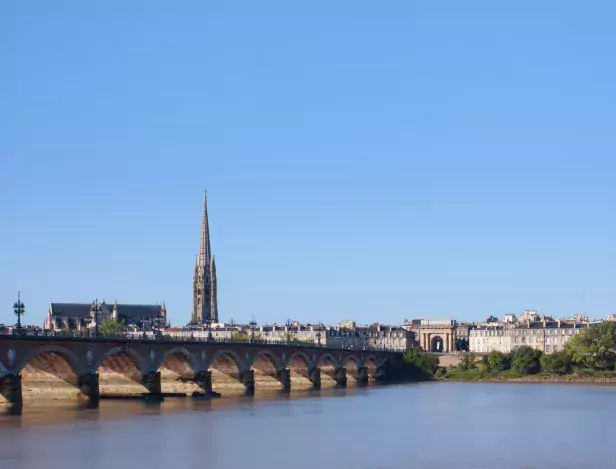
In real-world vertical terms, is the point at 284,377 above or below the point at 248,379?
below

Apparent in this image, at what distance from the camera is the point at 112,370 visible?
401 feet

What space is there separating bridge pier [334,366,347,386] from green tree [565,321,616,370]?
3533 cm

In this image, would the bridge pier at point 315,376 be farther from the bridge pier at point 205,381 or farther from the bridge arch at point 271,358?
the bridge pier at point 205,381

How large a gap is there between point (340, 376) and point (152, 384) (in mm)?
60674

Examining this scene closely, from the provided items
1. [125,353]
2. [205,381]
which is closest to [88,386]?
[125,353]

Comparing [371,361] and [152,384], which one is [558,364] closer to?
[371,361]

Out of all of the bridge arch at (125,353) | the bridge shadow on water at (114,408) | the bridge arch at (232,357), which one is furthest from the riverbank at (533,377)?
the bridge arch at (125,353)

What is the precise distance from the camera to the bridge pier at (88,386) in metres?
110

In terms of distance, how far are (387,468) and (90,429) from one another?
2730 centimetres

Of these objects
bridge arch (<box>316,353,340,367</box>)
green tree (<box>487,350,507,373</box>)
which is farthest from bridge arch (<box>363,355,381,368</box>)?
green tree (<box>487,350,507,373</box>)

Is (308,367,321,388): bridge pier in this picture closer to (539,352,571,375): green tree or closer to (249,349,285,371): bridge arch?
(249,349,285,371): bridge arch

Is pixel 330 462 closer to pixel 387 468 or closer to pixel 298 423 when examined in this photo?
pixel 387 468

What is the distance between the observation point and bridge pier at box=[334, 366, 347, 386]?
6885 inches

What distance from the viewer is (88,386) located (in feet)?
360
